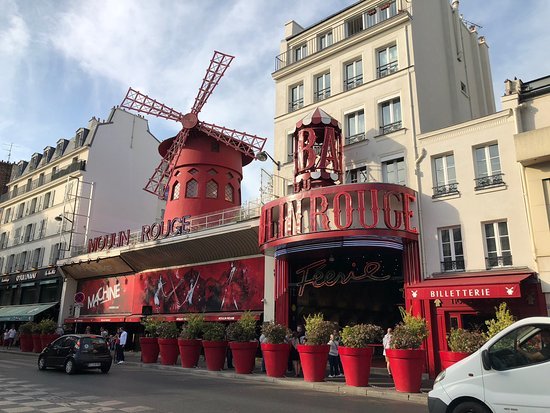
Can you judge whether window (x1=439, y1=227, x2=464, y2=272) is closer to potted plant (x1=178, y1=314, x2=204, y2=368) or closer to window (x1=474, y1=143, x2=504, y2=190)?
window (x1=474, y1=143, x2=504, y2=190)

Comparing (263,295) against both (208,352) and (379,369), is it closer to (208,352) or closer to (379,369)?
(208,352)

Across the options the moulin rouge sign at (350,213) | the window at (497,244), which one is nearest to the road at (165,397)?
the moulin rouge sign at (350,213)

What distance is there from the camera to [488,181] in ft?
44.3

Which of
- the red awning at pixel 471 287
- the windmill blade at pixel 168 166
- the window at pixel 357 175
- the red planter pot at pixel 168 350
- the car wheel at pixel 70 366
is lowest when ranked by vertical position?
the car wheel at pixel 70 366

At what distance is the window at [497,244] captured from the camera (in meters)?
12.8

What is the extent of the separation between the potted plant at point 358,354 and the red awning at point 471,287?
2512 mm

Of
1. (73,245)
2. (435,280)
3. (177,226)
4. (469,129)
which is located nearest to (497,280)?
(435,280)

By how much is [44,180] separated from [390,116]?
94.2 ft

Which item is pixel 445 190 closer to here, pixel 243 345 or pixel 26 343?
pixel 243 345

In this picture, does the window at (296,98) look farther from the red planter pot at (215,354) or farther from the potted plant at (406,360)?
the potted plant at (406,360)

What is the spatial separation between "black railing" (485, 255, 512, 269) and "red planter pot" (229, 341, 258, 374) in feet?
23.3

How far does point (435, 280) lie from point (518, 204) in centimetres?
309

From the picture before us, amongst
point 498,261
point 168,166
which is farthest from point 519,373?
point 168,166

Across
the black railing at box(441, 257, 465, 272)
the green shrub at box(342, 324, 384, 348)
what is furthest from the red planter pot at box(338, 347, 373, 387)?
the black railing at box(441, 257, 465, 272)
